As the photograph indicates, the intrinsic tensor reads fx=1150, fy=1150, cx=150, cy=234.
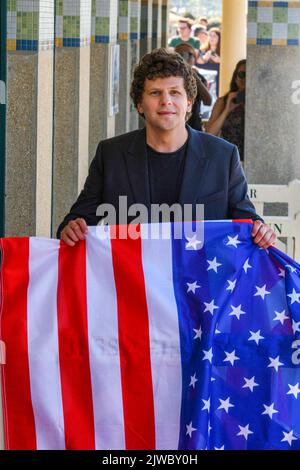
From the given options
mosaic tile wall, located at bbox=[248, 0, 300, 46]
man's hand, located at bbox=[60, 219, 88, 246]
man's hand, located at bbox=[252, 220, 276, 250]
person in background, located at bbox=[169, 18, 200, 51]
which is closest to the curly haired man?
man's hand, located at bbox=[60, 219, 88, 246]

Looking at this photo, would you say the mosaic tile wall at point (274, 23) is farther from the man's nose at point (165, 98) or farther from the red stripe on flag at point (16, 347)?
the red stripe on flag at point (16, 347)

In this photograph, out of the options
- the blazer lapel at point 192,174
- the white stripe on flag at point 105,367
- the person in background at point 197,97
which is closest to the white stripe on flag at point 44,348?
the white stripe on flag at point 105,367

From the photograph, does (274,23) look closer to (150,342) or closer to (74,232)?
(74,232)

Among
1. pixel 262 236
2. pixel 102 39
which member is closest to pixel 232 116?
pixel 102 39

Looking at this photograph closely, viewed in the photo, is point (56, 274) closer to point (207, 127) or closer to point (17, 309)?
point (17, 309)

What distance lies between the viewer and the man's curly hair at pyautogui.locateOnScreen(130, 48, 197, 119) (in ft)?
16.0

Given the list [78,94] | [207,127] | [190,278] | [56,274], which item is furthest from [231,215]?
[207,127]

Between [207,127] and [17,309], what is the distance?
6592 mm

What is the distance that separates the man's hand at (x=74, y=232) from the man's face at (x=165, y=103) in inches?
21.2

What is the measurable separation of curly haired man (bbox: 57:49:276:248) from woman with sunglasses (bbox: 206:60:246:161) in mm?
5766

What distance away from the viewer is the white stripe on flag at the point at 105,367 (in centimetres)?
450

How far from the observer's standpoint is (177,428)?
4473 mm

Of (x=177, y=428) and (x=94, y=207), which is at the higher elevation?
(x=94, y=207)

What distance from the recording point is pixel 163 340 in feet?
14.8
